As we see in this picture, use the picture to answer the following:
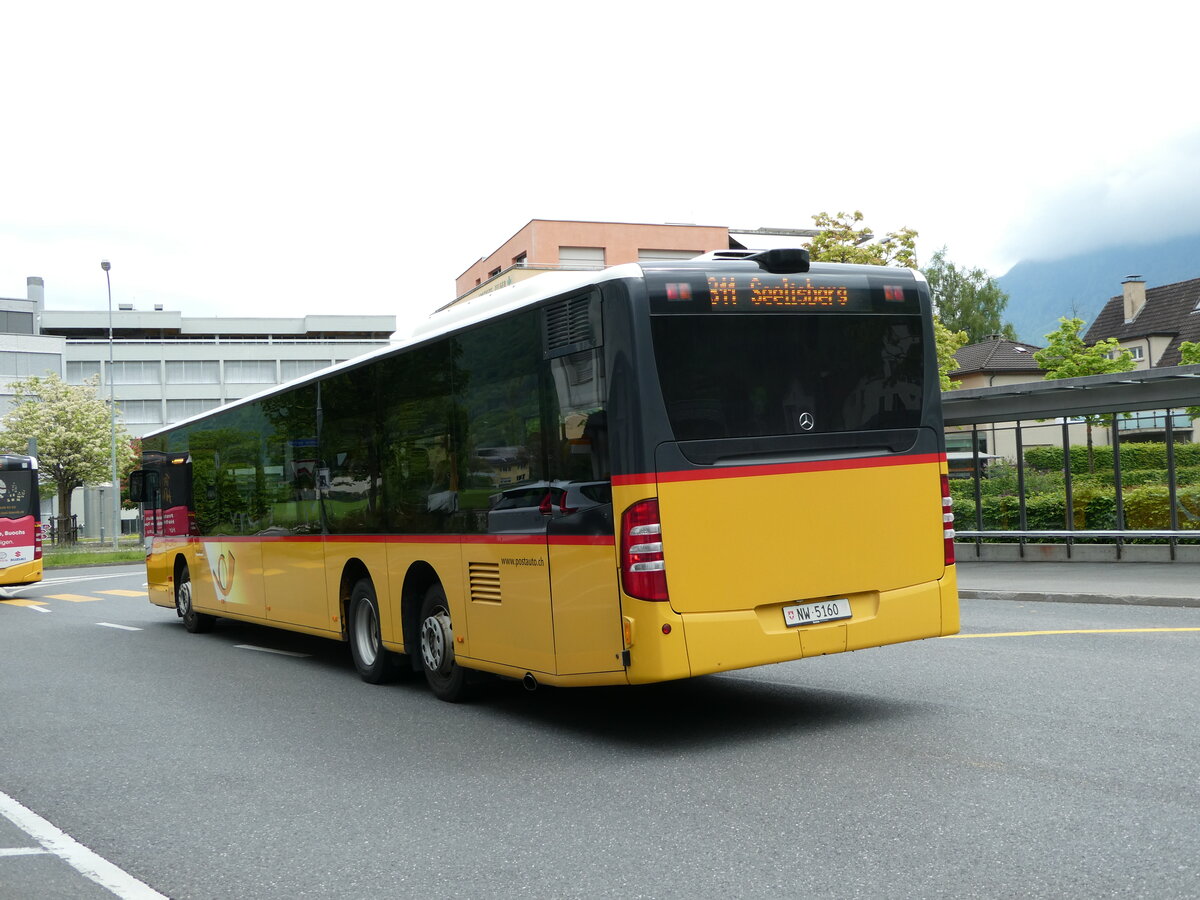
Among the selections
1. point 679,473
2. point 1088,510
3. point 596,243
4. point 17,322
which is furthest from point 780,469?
point 17,322

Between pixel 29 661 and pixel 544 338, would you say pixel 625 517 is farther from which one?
pixel 29 661

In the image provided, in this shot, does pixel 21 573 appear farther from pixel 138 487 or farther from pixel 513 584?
pixel 513 584

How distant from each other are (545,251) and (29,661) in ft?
173

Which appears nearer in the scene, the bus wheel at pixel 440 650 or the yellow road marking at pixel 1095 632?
the bus wheel at pixel 440 650

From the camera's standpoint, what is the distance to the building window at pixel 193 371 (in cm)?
9569

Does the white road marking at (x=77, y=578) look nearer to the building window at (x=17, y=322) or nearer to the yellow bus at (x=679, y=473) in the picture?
the yellow bus at (x=679, y=473)

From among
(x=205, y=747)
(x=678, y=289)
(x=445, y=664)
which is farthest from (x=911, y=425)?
(x=205, y=747)

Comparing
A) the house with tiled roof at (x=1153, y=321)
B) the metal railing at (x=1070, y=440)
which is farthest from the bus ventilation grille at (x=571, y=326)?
the house with tiled roof at (x=1153, y=321)

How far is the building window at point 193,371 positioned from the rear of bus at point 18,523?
70386mm

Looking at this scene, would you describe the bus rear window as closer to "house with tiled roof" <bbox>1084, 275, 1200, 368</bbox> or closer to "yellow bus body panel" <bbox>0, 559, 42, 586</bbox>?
"yellow bus body panel" <bbox>0, 559, 42, 586</bbox>

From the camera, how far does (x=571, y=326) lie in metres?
7.73

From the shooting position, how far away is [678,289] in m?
7.42

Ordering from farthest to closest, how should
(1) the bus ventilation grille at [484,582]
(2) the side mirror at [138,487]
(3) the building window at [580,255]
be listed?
(3) the building window at [580,255]
(2) the side mirror at [138,487]
(1) the bus ventilation grille at [484,582]

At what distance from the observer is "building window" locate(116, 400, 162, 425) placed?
9269 centimetres
